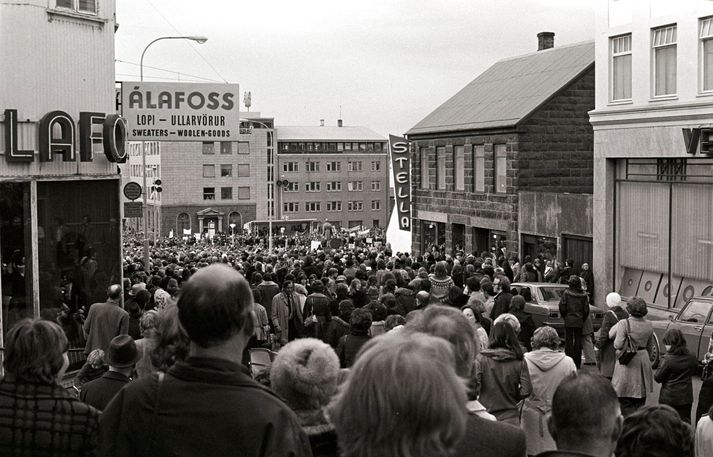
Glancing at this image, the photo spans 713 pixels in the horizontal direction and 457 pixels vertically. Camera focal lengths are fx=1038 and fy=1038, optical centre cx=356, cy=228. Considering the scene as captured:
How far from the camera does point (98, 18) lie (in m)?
17.2

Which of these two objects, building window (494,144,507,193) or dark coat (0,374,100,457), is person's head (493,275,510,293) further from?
building window (494,144,507,193)

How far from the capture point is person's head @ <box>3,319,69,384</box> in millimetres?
Answer: 5012

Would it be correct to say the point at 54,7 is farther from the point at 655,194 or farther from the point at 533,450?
the point at 655,194

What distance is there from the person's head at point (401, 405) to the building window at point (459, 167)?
36443 mm

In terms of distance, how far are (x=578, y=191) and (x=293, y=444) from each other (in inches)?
1319

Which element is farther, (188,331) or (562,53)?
(562,53)

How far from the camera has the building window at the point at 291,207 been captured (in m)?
119

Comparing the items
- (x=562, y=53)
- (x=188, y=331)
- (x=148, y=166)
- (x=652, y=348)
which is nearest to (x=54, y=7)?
(x=652, y=348)

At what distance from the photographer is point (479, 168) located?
3816 centimetres

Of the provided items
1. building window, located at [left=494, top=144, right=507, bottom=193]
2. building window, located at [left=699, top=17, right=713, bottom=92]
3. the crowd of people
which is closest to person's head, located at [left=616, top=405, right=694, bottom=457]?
the crowd of people

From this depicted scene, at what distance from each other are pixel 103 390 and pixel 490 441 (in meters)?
3.27

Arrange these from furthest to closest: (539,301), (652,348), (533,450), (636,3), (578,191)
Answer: (578,191), (636,3), (539,301), (652,348), (533,450)

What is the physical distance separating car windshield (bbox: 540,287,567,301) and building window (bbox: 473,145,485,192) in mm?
16878

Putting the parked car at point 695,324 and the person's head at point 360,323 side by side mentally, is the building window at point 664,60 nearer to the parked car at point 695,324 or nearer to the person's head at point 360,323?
the parked car at point 695,324
